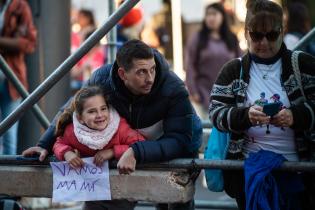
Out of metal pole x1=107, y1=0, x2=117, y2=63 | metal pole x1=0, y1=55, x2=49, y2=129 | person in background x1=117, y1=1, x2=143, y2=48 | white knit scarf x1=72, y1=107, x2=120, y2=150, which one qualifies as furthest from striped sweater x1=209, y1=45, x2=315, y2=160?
person in background x1=117, y1=1, x2=143, y2=48

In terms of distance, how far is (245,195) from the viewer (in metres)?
4.29

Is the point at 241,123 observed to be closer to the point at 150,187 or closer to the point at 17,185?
the point at 150,187

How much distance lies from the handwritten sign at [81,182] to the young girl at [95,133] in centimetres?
4

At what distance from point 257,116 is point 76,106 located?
3.28ft

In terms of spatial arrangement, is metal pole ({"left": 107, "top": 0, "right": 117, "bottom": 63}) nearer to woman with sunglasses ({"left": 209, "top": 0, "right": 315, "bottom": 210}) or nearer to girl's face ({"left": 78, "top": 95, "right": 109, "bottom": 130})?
girl's face ({"left": 78, "top": 95, "right": 109, "bottom": 130})

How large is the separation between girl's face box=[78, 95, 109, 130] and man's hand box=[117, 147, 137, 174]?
0.23 meters

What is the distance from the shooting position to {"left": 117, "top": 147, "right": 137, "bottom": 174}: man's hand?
4.24 metres

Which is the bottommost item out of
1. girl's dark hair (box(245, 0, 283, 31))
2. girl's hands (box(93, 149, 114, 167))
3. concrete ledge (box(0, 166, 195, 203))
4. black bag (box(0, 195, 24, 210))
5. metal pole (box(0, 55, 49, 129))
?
black bag (box(0, 195, 24, 210))

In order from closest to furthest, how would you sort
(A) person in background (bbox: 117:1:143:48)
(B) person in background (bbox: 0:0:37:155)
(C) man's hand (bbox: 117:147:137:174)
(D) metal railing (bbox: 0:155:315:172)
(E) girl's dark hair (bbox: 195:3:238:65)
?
(D) metal railing (bbox: 0:155:315:172)
(C) man's hand (bbox: 117:147:137:174)
(B) person in background (bbox: 0:0:37:155)
(A) person in background (bbox: 117:1:143:48)
(E) girl's dark hair (bbox: 195:3:238:65)

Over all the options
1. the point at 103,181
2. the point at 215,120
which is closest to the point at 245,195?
the point at 215,120

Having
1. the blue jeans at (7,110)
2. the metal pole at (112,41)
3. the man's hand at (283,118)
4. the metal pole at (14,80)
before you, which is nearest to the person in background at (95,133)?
the man's hand at (283,118)

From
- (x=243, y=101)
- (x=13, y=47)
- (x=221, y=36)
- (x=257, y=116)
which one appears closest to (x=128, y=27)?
(x=221, y=36)

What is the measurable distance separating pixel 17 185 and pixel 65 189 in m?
0.31

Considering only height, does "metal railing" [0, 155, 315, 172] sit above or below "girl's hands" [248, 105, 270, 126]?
below
